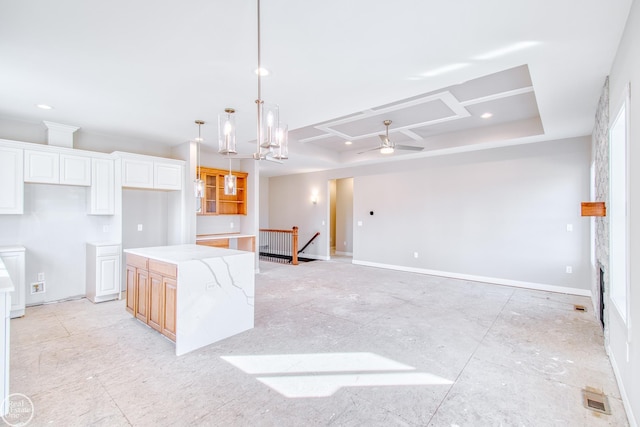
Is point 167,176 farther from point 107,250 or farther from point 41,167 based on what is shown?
point 41,167

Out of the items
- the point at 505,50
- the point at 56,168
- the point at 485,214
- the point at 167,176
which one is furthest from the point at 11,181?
the point at 485,214

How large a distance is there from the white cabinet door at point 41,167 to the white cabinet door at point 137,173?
0.83m

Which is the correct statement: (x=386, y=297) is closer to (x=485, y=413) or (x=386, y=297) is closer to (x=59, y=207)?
(x=485, y=413)

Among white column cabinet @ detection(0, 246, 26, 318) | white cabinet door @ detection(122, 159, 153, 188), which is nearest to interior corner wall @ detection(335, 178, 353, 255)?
white cabinet door @ detection(122, 159, 153, 188)

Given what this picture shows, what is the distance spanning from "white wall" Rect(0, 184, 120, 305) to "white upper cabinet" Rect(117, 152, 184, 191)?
70cm

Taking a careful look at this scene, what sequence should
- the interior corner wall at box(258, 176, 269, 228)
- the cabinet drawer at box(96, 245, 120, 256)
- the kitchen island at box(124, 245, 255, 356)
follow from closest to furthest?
the kitchen island at box(124, 245, 255, 356)
the cabinet drawer at box(96, 245, 120, 256)
the interior corner wall at box(258, 176, 269, 228)

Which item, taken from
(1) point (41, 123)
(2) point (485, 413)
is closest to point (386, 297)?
(2) point (485, 413)

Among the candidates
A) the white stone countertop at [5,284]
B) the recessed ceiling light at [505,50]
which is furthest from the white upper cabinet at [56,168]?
the recessed ceiling light at [505,50]

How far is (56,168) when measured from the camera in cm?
438

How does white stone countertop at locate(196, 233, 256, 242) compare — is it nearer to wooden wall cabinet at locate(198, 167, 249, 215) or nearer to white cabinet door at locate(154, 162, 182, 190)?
wooden wall cabinet at locate(198, 167, 249, 215)

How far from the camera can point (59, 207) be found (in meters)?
4.68

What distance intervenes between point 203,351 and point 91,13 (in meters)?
2.94

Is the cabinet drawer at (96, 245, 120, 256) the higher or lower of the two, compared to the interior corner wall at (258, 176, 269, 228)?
lower

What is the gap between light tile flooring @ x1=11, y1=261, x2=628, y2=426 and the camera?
6.89 ft
